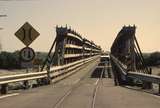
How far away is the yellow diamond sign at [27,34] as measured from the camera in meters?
26.4

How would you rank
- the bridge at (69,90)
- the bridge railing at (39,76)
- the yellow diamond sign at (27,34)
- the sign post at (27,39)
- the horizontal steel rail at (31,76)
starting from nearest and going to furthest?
the bridge at (69,90) → the horizontal steel rail at (31,76) → the bridge railing at (39,76) → the sign post at (27,39) → the yellow diamond sign at (27,34)

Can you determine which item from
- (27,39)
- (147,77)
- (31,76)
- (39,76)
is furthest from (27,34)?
(147,77)

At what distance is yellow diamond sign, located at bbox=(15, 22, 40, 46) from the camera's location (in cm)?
2636

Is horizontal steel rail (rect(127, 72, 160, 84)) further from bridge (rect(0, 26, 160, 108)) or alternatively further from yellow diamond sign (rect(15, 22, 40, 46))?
yellow diamond sign (rect(15, 22, 40, 46))

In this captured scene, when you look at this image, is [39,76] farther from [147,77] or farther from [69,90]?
[147,77]

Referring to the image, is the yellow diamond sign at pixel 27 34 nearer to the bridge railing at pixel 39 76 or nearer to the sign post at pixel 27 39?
the sign post at pixel 27 39

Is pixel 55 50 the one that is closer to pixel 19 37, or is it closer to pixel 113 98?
pixel 19 37

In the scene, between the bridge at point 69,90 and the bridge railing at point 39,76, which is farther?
the bridge railing at point 39,76

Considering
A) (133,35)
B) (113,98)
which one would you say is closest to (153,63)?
(133,35)

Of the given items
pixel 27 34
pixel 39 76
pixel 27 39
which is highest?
pixel 27 34

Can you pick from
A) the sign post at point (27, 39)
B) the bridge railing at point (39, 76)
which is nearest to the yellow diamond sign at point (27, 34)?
the sign post at point (27, 39)

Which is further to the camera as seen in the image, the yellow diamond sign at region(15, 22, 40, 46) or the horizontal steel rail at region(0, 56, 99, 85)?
the yellow diamond sign at region(15, 22, 40, 46)

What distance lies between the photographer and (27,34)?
26547mm

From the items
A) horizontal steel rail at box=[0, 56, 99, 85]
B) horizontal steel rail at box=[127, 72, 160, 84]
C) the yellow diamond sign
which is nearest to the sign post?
the yellow diamond sign
